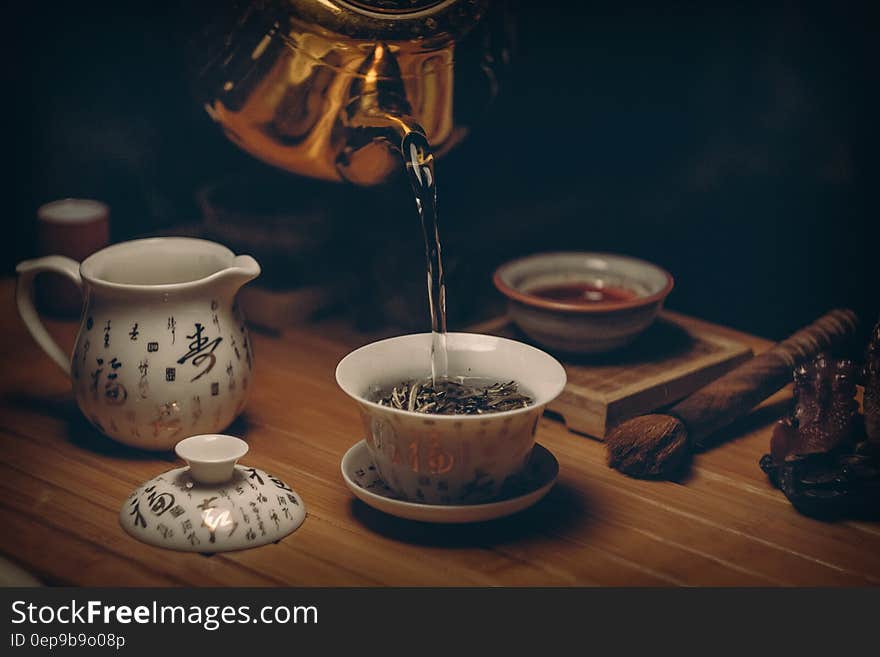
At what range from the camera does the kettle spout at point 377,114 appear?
102cm

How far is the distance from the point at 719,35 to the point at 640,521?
66 centimetres

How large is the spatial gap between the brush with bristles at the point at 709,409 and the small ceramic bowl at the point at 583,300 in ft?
0.33

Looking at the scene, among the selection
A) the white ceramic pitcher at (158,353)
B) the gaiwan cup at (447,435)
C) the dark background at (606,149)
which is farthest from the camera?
the dark background at (606,149)

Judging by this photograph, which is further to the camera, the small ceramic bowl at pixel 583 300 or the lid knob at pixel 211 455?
the small ceramic bowl at pixel 583 300

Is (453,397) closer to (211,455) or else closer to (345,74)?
(211,455)

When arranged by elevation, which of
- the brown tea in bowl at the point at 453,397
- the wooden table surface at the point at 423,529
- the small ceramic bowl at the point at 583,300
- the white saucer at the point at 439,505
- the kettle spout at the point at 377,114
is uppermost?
the kettle spout at the point at 377,114

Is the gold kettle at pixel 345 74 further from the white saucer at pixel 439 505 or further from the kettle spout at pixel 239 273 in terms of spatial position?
the white saucer at pixel 439 505

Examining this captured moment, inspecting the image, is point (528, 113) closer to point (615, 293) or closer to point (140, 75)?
point (615, 293)

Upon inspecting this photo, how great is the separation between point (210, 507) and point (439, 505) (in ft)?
0.56

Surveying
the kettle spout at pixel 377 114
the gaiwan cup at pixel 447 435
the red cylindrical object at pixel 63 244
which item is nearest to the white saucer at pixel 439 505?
the gaiwan cup at pixel 447 435

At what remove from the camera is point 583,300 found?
1175mm

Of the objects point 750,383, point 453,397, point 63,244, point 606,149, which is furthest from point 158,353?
point 606,149

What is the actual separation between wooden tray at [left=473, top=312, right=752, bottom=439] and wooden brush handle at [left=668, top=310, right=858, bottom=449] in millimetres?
44

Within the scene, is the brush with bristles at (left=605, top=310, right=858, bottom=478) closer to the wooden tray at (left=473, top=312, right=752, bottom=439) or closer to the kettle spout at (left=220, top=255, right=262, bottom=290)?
the wooden tray at (left=473, top=312, right=752, bottom=439)
